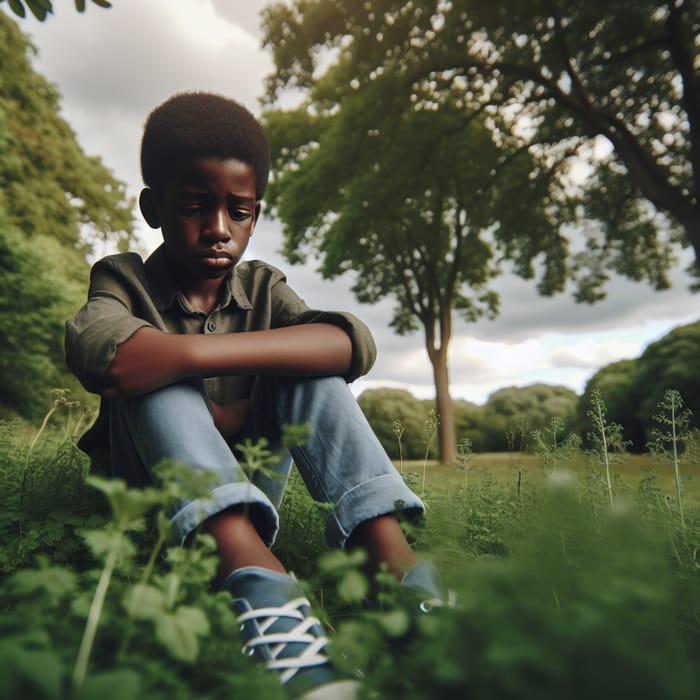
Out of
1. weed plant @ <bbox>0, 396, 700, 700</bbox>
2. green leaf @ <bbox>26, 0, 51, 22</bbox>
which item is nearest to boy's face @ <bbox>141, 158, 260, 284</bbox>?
green leaf @ <bbox>26, 0, 51, 22</bbox>

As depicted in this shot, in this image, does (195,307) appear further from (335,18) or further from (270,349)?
(335,18)

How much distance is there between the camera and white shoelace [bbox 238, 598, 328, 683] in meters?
1.17

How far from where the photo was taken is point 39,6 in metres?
2.24

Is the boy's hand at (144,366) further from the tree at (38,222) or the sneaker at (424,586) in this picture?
the tree at (38,222)

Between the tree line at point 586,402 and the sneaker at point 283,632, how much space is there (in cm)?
586

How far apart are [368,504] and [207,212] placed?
1.24 m

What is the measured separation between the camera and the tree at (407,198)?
1246 centimetres

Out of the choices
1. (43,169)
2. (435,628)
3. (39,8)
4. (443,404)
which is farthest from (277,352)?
(43,169)

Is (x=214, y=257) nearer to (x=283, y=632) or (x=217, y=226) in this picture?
(x=217, y=226)

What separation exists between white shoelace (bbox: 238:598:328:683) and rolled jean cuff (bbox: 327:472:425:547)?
40 centimetres

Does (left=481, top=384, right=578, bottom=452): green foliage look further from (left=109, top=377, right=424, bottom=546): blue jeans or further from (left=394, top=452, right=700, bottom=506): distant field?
(left=109, top=377, right=424, bottom=546): blue jeans

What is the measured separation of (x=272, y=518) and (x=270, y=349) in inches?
21.4

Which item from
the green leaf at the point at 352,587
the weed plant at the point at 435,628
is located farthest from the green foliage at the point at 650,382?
the green leaf at the point at 352,587

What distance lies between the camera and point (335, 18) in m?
11.3
